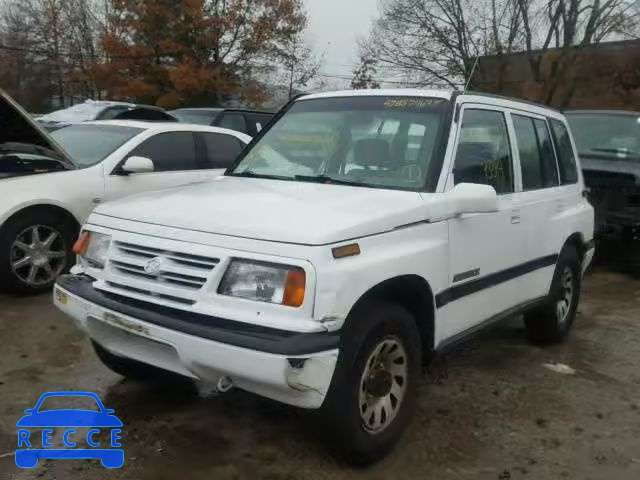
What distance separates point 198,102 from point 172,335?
32.8m

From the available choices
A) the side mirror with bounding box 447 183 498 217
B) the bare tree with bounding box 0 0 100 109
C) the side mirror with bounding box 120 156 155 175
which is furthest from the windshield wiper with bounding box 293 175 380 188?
the bare tree with bounding box 0 0 100 109

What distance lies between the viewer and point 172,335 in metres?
2.90

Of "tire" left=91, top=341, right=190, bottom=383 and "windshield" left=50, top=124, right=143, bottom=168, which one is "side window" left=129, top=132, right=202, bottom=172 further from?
"tire" left=91, top=341, right=190, bottom=383

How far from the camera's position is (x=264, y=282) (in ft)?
9.42

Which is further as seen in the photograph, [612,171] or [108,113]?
[108,113]

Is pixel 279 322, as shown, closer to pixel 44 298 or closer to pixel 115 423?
pixel 115 423

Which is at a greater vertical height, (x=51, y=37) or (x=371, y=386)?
(x=51, y=37)

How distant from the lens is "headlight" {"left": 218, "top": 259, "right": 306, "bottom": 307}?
Answer: 9.16 ft

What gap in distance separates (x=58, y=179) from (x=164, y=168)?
3.92 feet

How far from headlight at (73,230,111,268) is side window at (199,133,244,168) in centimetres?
381

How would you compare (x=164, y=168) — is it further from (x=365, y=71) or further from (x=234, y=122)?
(x=365, y=71)

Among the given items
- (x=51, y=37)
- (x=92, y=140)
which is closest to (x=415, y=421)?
(x=92, y=140)

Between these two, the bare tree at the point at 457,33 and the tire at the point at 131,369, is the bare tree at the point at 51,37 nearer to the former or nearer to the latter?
the bare tree at the point at 457,33

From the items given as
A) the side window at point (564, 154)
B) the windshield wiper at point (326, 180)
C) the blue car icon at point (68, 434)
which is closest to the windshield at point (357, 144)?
the windshield wiper at point (326, 180)
